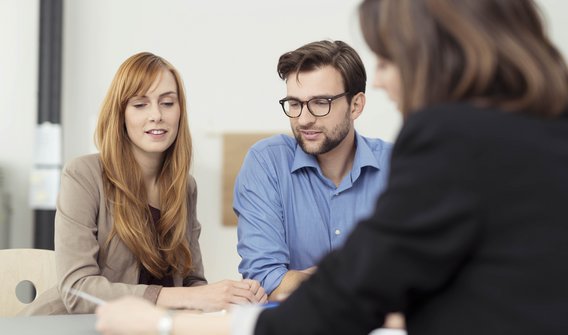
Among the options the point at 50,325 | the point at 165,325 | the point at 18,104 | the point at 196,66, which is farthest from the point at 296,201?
the point at 18,104

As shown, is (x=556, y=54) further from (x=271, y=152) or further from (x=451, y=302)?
(x=271, y=152)

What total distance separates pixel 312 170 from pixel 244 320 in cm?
144

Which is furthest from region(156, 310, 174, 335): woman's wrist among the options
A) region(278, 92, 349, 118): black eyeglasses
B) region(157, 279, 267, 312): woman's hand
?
region(278, 92, 349, 118): black eyeglasses

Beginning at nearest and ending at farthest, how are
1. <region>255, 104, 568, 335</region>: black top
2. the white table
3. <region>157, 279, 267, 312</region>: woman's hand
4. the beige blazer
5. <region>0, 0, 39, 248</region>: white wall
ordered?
<region>255, 104, 568, 335</region>: black top
the white table
<region>157, 279, 267, 312</region>: woman's hand
the beige blazer
<region>0, 0, 39, 248</region>: white wall

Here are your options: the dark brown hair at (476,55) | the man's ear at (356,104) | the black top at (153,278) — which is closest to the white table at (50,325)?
the black top at (153,278)

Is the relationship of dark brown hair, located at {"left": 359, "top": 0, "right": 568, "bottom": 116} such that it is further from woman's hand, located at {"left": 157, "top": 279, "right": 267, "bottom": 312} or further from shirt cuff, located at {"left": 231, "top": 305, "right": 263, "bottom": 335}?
woman's hand, located at {"left": 157, "top": 279, "right": 267, "bottom": 312}

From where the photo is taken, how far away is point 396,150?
84 centimetres

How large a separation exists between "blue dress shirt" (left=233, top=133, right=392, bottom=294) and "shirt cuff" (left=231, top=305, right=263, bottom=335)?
1.19 m

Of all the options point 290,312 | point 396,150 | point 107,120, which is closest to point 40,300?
point 107,120

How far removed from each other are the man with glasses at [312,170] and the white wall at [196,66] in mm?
1096

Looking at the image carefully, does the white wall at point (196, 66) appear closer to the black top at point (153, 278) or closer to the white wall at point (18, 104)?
the white wall at point (18, 104)

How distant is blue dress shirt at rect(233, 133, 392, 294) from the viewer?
224 cm

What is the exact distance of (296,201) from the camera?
7.64 feet

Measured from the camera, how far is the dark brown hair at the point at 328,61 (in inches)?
94.2
